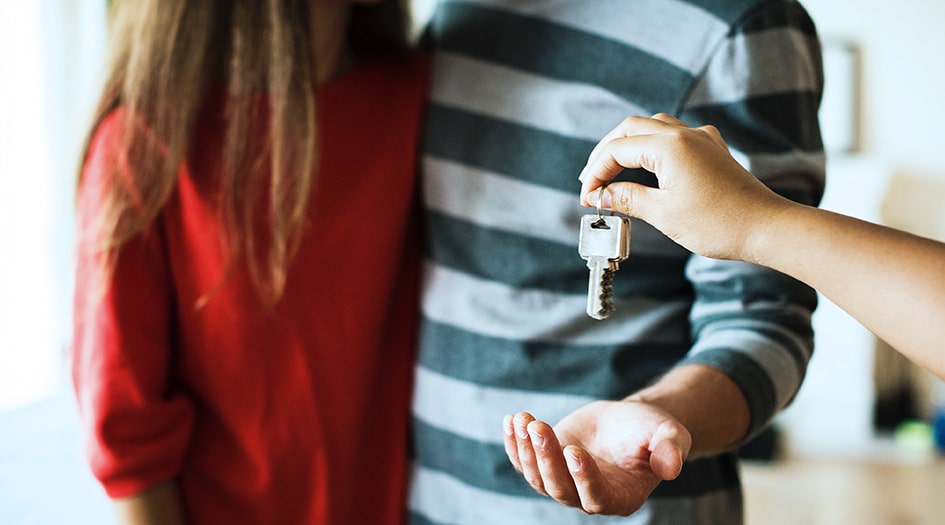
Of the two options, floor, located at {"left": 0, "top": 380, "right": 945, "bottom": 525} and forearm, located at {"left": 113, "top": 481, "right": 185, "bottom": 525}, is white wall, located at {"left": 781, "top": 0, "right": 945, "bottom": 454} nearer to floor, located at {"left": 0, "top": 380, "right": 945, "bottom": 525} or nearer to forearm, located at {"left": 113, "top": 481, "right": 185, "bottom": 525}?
floor, located at {"left": 0, "top": 380, "right": 945, "bottom": 525}

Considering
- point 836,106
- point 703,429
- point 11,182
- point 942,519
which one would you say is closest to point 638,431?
point 703,429

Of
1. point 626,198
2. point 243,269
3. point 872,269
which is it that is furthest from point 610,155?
point 243,269

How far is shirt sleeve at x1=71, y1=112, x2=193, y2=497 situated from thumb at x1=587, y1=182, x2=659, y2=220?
19.6 inches

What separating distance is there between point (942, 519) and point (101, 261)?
230cm

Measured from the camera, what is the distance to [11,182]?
4.82ft

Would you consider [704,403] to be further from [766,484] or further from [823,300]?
[766,484]

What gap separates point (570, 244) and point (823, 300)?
6.54ft

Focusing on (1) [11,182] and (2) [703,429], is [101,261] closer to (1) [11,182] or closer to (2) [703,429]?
(2) [703,429]

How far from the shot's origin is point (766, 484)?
2758mm

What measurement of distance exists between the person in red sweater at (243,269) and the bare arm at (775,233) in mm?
420

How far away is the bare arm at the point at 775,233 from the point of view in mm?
398

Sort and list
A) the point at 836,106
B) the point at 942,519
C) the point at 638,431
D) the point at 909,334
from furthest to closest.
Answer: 1. the point at 836,106
2. the point at 942,519
3. the point at 638,431
4. the point at 909,334

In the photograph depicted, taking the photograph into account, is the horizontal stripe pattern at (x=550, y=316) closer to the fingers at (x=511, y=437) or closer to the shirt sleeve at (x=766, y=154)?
the shirt sleeve at (x=766, y=154)

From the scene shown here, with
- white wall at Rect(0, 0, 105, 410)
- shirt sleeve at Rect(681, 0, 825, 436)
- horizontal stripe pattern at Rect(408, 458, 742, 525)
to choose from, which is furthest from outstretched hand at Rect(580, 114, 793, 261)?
white wall at Rect(0, 0, 105, 410)
